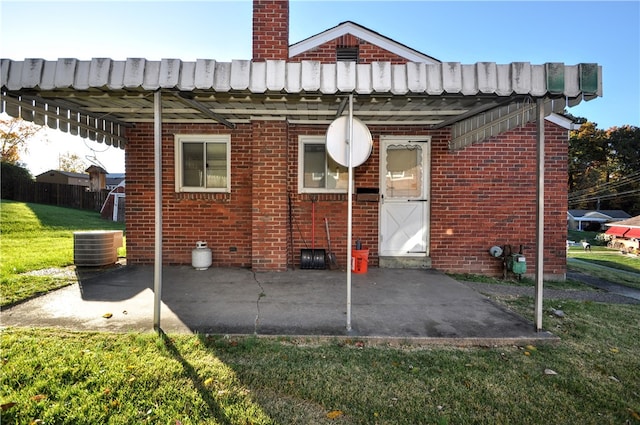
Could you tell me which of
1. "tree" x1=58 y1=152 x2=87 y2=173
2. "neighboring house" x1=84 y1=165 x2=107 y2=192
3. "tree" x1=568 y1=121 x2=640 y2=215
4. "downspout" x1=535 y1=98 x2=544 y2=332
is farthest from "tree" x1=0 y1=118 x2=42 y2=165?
"tree" x1=568 y1=121 x2=640 y2=215

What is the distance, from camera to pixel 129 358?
2.89 meters

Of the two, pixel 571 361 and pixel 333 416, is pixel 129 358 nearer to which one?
pixel 333 416

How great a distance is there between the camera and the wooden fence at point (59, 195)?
20219 millimetres

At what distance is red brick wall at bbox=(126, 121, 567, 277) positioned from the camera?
21.7 feet

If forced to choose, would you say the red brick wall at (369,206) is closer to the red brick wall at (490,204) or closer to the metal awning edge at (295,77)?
the red brick wall at (490,204)

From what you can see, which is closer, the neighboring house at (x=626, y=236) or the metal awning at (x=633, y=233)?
the neighboring house at (x=626, y=236)

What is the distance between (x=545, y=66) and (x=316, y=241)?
469 centimetres

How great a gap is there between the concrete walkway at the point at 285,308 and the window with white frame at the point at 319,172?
1954 millimetres

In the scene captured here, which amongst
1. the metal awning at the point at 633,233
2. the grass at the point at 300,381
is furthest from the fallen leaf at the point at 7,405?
the metal awning at the point at 633,233

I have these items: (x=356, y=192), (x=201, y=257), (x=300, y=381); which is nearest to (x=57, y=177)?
(x=201, y=257)

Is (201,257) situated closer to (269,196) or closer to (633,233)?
(269,196)

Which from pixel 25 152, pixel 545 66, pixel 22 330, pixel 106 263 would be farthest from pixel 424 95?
pixel 25 152

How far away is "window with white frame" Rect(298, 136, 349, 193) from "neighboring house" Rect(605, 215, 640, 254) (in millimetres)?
23244

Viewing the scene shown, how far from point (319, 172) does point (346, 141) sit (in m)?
3.11
